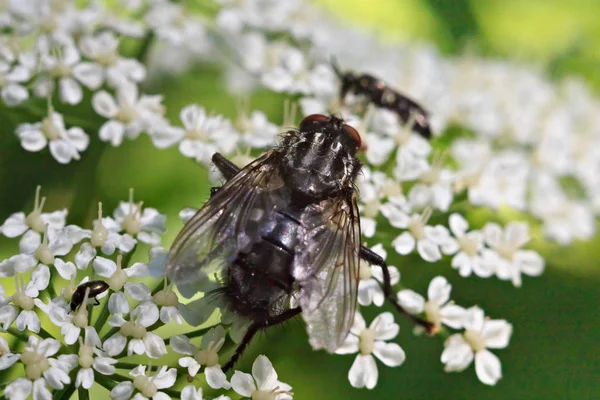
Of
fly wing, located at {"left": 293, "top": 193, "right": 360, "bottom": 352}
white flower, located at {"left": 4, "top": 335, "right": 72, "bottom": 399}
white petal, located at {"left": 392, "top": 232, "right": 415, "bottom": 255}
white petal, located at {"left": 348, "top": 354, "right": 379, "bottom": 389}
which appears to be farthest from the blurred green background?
white flower, located at {"left": 4, "top": 335, "right": 72, "bottom": 399}

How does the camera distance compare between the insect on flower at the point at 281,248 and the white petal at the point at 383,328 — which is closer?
the insect on flower at the point at 281,248

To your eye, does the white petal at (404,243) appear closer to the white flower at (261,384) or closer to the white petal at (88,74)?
the white flower at (261,384)

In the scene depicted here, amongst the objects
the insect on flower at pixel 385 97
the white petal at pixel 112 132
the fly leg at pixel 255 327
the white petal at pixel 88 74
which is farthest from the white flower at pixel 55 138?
the insect on flower at pixel 385 97

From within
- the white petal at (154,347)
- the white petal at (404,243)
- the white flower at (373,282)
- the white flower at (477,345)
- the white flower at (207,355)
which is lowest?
the white petal at (154,347)

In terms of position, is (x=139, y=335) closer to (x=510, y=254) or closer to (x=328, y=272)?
(x=328, y=272)

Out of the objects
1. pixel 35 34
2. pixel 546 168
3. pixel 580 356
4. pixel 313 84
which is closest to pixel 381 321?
pixel 580 356

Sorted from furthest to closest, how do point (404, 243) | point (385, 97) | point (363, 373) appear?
point (385, 97)
point (404, 243)
point (363, 373)

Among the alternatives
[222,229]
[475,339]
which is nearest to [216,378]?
[222,229]
